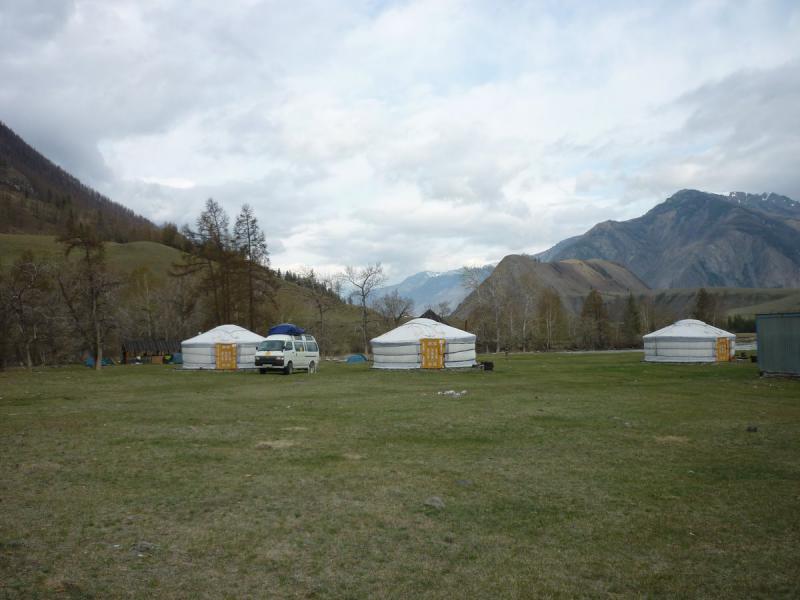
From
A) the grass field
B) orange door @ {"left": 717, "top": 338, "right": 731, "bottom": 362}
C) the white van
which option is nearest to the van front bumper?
the white van

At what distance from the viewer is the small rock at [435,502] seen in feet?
18.5

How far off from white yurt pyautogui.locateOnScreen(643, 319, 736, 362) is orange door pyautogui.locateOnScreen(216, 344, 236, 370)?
25841 mm

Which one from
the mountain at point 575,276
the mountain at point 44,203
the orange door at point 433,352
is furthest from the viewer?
the mountain at point 575,276

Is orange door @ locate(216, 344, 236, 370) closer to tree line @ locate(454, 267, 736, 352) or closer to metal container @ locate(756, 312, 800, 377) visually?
metal container @ locate(756, 312, 800, 377)

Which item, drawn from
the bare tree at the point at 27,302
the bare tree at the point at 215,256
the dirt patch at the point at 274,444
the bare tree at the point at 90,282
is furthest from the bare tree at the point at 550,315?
the dirt patch at the point at 274,444

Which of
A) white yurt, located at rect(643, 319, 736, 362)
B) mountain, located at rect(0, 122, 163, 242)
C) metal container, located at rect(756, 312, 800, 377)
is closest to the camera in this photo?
metal container, located at rect(756, 312, 800, 377)

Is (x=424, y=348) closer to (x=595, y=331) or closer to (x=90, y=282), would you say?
(x=90, y=282)

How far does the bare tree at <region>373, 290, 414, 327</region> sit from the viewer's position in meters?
60.4

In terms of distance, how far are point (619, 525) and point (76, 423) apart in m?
10.2

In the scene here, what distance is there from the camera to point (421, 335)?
28.9 metres

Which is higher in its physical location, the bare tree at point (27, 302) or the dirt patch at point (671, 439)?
the bare tree at point (27, 302)

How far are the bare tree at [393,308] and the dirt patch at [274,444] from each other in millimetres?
50349

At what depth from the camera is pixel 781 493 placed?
20.2 ft

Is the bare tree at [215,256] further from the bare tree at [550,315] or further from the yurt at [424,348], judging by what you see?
the bare tree at [550,315]
